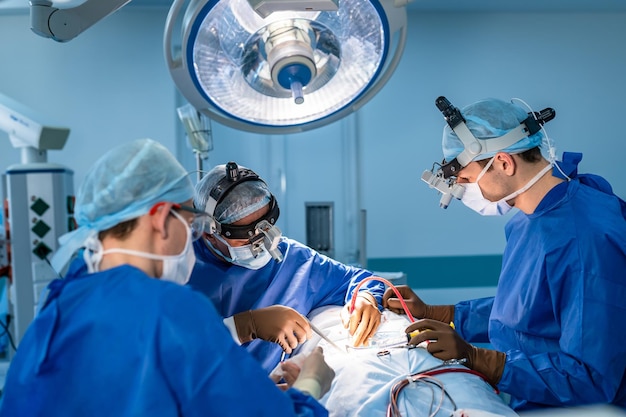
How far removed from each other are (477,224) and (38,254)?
288cm

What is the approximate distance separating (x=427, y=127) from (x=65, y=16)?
3.02m

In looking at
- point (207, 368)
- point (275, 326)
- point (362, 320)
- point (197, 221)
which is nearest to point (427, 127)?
point (362, 320)

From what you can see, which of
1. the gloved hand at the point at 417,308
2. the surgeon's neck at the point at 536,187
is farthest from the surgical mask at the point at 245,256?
the surgeon's neck at the point at 536,187

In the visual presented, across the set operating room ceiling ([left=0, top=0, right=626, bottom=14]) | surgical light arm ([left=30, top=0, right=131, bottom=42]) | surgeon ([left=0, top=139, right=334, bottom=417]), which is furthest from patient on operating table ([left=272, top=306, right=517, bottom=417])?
operating room ceiling ([left=0, top=0, right=626, bottom=14])

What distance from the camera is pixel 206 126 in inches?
103

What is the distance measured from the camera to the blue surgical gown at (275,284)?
5.55 ft

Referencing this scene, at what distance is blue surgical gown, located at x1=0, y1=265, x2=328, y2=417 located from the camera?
0.86 meters

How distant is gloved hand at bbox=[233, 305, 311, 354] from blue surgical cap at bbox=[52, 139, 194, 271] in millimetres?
600

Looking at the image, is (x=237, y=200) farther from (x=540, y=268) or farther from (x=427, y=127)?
(x=427, y=127)

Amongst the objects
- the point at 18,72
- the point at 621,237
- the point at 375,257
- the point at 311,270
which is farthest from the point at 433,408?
the point at 18,72

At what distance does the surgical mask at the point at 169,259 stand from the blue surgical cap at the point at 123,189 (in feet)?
0.11

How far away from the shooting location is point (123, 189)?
3.33ft

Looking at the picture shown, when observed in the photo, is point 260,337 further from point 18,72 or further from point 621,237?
point 18,72

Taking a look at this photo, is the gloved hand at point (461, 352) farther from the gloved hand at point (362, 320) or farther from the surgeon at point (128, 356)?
the surgeon at point (128, 356)
